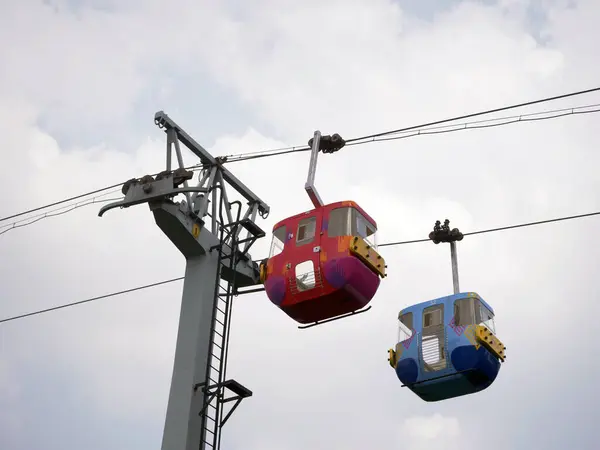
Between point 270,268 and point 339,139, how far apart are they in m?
2.68

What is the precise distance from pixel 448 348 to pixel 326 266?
370 cm

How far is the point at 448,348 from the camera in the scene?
1908 centimetres

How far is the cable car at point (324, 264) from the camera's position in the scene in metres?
16.7

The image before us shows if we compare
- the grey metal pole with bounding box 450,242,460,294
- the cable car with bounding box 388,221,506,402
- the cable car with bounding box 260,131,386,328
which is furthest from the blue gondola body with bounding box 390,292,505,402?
the cable car with bounding box 260,131,386,328

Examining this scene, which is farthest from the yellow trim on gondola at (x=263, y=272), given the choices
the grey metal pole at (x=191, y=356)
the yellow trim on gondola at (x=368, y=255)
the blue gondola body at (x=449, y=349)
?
the blue gondola body at (x=449, y=349)

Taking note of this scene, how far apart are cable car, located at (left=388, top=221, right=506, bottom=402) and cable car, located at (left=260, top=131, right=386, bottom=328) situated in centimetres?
269

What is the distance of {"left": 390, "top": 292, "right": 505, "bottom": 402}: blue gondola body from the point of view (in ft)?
61.7

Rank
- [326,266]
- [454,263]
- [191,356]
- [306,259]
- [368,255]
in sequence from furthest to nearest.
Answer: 1. [454,263]
2. [191,356]
3. [306,259]
4. [368,255]
5. [326,266]

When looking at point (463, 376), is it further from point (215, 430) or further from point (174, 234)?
point (174, 234)

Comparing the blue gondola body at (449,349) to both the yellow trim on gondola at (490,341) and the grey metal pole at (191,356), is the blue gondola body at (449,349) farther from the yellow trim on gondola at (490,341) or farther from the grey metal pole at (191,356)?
the grey metal pole at (191,356)

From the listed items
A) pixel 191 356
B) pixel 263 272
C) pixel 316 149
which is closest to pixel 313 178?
pixel 316 149

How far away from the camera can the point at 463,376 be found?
61.6ft

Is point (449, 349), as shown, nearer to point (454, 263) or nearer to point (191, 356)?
point (454, 263)

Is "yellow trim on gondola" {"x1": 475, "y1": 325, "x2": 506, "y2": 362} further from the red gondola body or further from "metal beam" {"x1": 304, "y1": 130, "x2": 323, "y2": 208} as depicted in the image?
"metal beam" {"x1": 304, "y1": 130, "x2": 323, "y2": 208}
